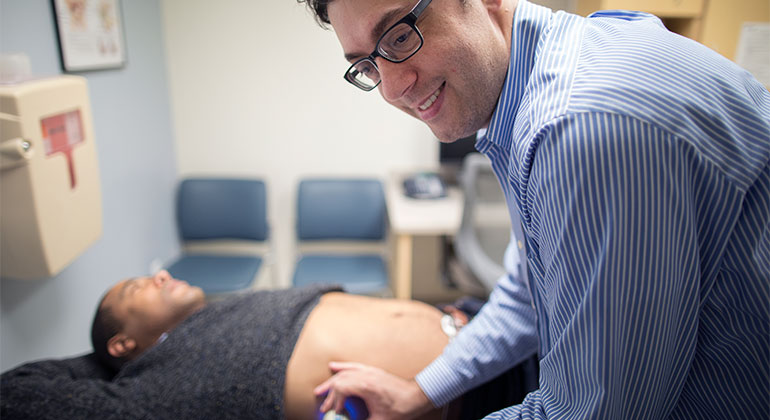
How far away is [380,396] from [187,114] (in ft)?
6.16

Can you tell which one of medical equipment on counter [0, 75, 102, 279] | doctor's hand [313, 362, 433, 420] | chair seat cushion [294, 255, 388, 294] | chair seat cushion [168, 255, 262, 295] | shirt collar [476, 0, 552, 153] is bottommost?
chair seat cushion [294, 255, 388, 294]

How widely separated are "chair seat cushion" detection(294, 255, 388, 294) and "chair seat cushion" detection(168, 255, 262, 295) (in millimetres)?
214

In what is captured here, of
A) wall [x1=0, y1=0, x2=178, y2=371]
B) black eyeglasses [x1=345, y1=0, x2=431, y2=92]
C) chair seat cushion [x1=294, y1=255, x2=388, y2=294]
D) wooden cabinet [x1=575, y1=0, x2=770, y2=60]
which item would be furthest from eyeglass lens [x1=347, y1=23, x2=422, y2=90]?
chair seat cushion [x1=294, y1=255, x2=388, y2=294]

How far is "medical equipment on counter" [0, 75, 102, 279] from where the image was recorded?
101cm

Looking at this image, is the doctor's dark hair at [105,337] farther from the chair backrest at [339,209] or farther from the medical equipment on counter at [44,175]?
the chair backrest at [339,209]

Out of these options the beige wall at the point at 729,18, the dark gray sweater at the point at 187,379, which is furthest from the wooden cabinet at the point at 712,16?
the dark gray sweater at the point at 187,379

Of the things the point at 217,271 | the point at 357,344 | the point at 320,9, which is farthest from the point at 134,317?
the point at 320,9

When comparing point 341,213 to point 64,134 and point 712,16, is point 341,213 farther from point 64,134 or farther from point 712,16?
point 712,16

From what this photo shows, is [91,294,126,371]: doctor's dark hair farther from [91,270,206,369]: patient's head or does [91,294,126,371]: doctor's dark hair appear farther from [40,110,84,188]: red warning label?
[40,110,84,188]: red warning label

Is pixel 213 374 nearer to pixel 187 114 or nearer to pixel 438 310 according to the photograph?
pixel 438 310

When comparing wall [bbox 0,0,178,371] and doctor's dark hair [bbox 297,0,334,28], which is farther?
wall [bbox 0,0,178,371]

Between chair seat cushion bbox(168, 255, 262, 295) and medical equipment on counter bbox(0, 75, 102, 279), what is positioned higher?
medical equipment on counter bbox(0, 75, 102, 279)

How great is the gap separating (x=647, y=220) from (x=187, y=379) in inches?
38.7

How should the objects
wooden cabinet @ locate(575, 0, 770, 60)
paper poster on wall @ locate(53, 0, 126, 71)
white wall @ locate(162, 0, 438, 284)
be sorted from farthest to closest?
white wall @ locate(162, 0, 438, 284), paper poster on wall @ locate(53, 0, 126, 71), wooden cabinet @ locate(575, 0, 770, 60)
